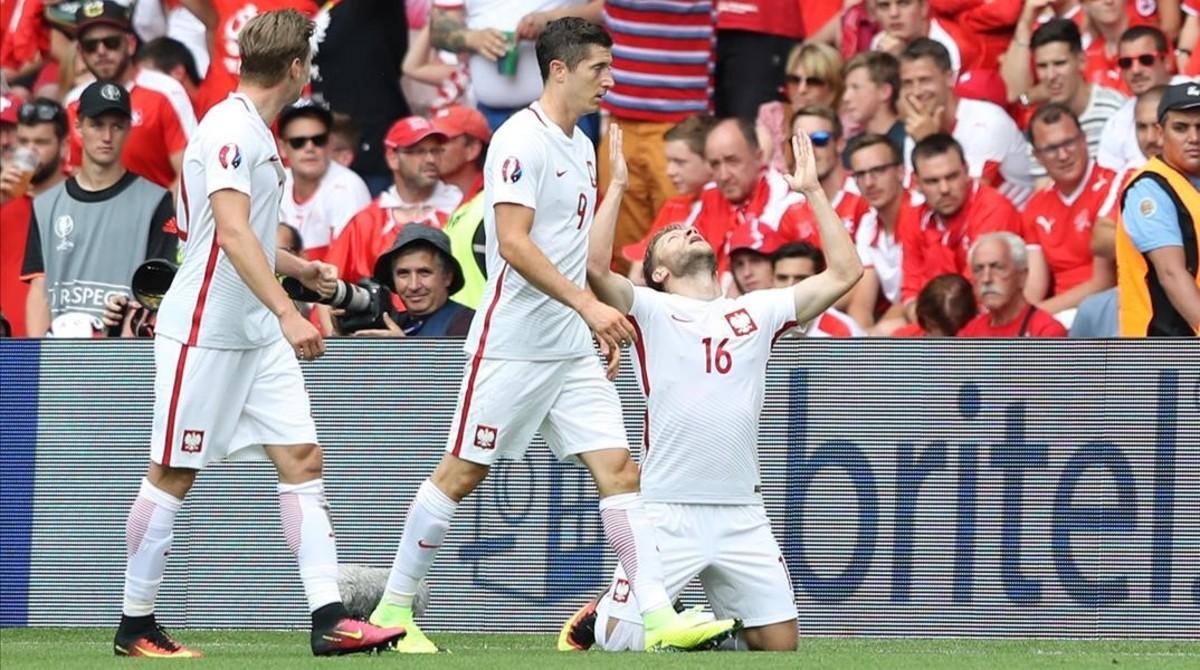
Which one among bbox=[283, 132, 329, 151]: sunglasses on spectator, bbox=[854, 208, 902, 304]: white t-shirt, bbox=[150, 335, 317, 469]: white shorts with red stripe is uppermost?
bbox=[283, 132, 329, 151]: sunglasses on spectator

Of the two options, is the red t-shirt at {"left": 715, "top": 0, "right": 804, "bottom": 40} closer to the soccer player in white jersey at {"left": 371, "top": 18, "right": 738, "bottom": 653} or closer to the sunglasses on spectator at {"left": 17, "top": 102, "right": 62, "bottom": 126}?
the sunglasses on spectator at {"left": 17, "top": 102, "right": 62, "bottom": 126}

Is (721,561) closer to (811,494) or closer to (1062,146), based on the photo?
(811,494)

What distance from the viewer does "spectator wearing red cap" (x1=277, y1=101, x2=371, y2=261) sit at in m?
13.9

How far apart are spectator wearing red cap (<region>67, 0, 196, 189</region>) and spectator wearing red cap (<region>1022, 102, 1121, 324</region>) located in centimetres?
537

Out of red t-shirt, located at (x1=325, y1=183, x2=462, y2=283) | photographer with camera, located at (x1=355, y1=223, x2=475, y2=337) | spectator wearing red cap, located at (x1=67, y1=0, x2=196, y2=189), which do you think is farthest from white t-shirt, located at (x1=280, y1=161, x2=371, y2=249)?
photographer with camera, located at (x1=355, y1=223, x2=475, y2=337)

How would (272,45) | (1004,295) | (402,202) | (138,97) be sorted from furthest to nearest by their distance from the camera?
(138,97) < (402,202) < (1004,295) < (272,45)

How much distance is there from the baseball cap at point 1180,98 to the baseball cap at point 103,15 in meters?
7.46

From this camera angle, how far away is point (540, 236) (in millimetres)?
8391

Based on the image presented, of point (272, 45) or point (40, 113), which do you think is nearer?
point (272, 45)

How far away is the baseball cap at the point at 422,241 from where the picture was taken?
1109 cm

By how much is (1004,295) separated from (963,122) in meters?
2.30

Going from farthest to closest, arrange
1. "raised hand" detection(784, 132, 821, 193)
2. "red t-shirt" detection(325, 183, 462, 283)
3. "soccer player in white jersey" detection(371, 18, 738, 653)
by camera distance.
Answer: "red t-shirt" detection(325, 183, 462, 283), "raised hand" detection(784, 132, 821, 193), "soccer player in white jersey" detection(371, 18, 738, 653)

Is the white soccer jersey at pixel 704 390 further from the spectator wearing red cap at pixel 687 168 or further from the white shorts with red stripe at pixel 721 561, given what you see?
the spectator wearing red cap at pixel 687 168

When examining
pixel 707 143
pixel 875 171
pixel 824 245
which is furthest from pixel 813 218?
pixel 824 245
